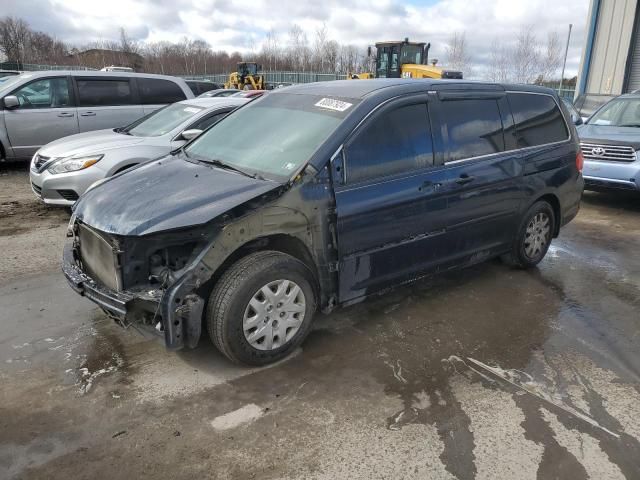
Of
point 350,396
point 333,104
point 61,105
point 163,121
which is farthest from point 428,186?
point 61,105

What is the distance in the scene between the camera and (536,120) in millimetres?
4844

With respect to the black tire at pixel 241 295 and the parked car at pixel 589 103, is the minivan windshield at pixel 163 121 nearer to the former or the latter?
the black tire at pixel 241 295

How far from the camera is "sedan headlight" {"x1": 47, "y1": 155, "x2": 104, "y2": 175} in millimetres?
6125

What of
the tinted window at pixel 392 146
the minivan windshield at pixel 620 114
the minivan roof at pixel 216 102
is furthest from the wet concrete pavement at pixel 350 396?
the minivan windshield at pixel 620 114

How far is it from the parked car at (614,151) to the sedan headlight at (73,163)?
7.22 m

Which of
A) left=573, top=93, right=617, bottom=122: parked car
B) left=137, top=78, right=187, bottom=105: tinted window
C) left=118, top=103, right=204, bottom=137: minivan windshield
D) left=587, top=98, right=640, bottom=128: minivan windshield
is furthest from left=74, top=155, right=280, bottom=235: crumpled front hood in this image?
left=573, top=93, right=617, bottom=122: parked car

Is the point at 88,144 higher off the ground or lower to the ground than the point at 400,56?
lower

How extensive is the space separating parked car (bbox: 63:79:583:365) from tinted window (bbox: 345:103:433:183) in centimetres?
1

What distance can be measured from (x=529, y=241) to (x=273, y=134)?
2.81 metres

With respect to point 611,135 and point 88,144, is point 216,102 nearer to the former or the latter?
point 88,144

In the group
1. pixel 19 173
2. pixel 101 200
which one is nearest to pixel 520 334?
pixel 101 200

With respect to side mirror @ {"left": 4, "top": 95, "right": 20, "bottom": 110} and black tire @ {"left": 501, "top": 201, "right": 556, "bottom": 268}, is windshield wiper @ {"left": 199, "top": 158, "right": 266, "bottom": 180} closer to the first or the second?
black tire @ {"left": 501, "top": 201, "right": 556, "bottom": 268}

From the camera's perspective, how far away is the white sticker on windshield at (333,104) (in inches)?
143

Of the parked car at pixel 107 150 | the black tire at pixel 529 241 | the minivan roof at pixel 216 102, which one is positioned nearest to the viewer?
the black tire at pixel 529 241
